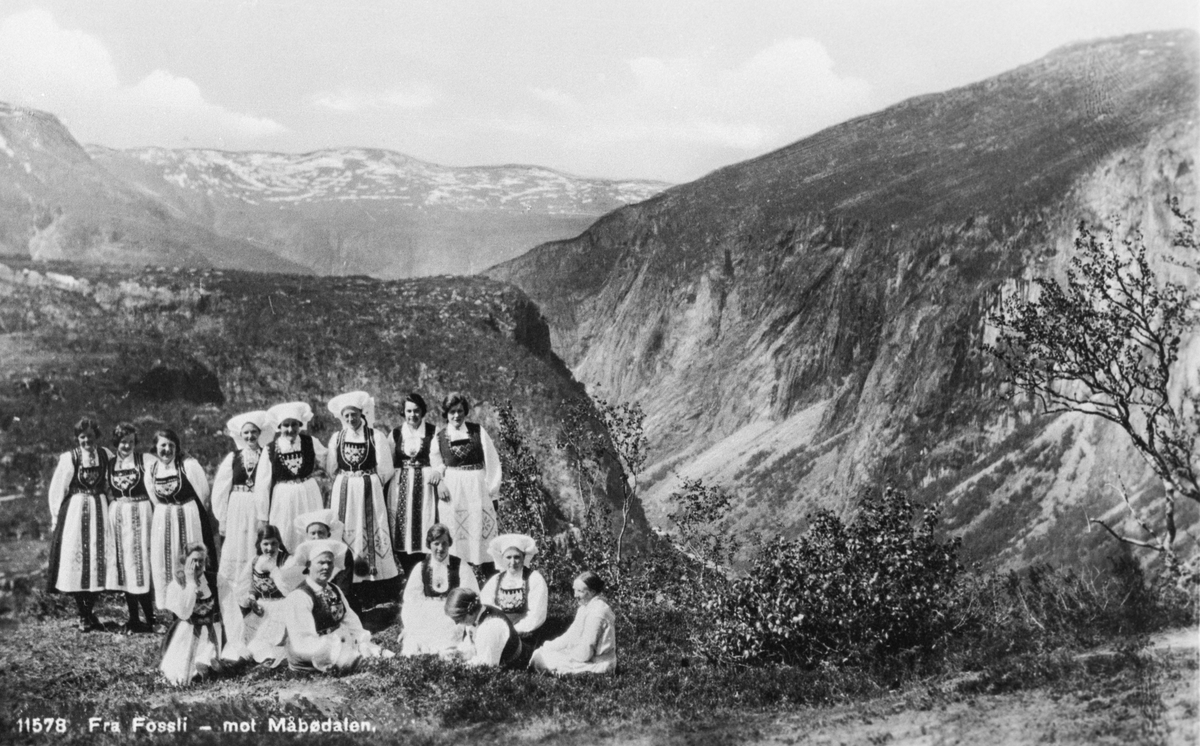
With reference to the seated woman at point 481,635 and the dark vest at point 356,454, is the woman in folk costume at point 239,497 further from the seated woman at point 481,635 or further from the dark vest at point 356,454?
the seated woman at point 481,635

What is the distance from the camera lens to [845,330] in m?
13.9

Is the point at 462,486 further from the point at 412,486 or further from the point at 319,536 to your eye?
the point at 319,536

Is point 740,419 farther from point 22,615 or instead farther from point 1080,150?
point 22,615

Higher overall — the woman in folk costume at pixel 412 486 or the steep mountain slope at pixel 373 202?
the steep mountain slope at pixel 373 202

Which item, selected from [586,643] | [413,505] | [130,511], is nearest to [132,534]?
[130,511]

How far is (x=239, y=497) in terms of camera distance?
862 centimetres

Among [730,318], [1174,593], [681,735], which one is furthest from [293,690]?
[730,318]

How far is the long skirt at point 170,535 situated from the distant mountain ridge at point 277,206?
432 centimetres

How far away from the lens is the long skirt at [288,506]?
8.55m

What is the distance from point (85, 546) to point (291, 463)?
192 centimetres

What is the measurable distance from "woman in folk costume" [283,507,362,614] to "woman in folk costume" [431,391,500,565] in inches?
35.3

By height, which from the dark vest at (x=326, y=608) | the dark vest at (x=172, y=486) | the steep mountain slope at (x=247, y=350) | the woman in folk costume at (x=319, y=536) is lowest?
the dark vest at (x=326, y=608)

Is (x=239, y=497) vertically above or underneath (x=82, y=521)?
above

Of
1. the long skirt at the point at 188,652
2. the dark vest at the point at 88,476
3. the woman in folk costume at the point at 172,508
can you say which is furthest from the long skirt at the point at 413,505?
the dark vest at the point at 88,476
